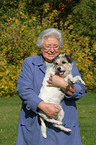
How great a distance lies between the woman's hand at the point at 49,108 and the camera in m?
3.10

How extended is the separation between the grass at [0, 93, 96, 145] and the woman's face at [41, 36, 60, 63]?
13.9 ft

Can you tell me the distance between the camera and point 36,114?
3.29 metres

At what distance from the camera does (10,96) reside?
1648 cm

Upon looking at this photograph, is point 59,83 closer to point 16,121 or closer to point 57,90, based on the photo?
point 57,90

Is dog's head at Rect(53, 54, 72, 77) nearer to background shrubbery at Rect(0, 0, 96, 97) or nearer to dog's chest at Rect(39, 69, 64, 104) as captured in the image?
dog's chest at Rect(39, 69, 64, 104)

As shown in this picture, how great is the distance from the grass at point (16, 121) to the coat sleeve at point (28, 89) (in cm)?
426

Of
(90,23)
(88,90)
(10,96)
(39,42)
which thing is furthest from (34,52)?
(39,42)

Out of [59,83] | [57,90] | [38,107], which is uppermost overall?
[59,83]

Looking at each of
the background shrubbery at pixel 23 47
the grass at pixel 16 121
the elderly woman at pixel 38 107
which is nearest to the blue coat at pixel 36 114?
the elderly woman at pixel 38 107

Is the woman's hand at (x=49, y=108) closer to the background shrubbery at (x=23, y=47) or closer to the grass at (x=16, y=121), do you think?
the grass at (x=16, y=121)

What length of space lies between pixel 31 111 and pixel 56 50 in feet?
2.72

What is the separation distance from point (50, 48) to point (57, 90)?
0.55m

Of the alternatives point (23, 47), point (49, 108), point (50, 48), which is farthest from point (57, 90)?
point (23, 47)

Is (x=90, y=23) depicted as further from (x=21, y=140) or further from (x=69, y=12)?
(x=21, y=140)
